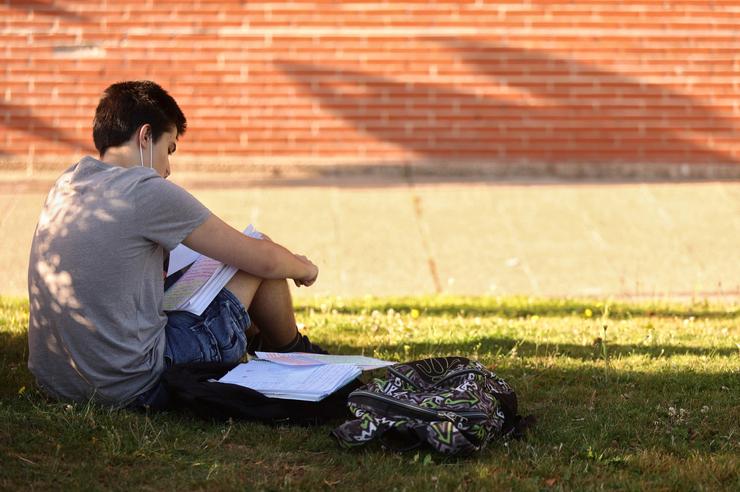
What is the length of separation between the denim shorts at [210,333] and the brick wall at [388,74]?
226 inches

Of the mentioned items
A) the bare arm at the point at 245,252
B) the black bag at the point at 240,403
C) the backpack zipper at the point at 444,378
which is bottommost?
the black bag at the point at 240,403

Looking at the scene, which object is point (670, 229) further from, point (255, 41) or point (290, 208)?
point (255, 41)

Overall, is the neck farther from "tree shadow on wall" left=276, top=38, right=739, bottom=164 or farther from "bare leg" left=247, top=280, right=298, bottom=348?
"tree shadow on wall" left=276, top=38, right=739, bottom=164

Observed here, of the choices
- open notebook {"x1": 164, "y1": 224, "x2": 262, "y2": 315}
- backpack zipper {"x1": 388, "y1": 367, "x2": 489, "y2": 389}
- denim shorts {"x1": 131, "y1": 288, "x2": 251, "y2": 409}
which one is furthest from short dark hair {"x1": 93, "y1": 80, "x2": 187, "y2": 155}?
backpack zipper {"x1": 388, "y1": 367, "x2": 489, "y2": 389}

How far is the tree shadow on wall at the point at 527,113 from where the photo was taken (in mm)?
10141

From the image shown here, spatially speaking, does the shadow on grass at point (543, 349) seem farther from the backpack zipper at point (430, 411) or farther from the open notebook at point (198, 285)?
the backpack zipper at point (430, 411)

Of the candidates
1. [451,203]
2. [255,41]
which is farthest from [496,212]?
[255,41]

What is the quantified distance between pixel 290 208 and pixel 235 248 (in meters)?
4.97

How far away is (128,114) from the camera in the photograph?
4.39 m

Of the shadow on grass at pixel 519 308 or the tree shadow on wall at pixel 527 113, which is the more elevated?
the tree shadow on wall at pixel 527 113

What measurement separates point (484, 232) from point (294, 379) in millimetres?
4816

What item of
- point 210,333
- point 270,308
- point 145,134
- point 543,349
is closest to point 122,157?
point 145,134

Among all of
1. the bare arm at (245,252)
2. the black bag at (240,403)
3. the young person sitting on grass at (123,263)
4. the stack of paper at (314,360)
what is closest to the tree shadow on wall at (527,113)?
the bare arm at (245,252)

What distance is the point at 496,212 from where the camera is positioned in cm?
938
